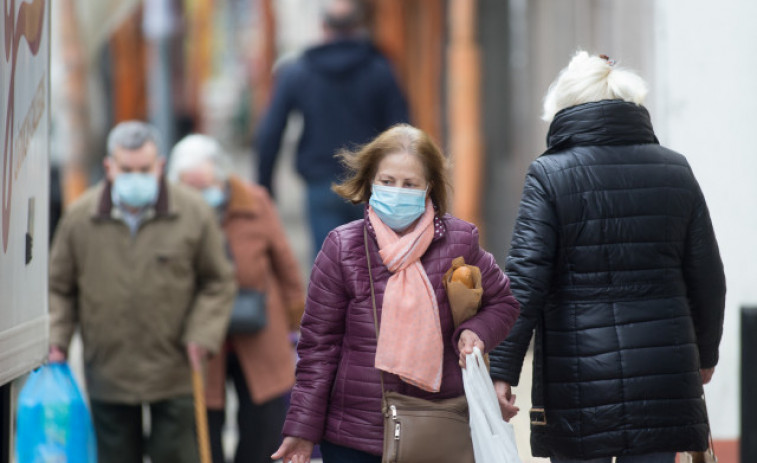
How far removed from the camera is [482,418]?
431cm

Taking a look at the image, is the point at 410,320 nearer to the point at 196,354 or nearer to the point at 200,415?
the point at 196,354

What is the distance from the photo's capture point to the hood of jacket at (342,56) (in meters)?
9.70

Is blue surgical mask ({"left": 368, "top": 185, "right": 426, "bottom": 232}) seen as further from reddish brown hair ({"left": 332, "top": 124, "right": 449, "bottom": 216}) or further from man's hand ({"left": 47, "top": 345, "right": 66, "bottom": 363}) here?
man's hand ({"left": 47, "top": 345, "right": 66, "bottom": 363})

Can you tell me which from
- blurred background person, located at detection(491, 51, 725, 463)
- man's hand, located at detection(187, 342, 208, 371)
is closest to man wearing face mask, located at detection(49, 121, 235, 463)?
man's hand, located at detection(187, 342, 208, 371)

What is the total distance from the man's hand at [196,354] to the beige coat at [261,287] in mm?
581

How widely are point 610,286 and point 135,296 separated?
106 inches

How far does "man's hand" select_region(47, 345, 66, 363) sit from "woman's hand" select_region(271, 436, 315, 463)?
2.31 metres

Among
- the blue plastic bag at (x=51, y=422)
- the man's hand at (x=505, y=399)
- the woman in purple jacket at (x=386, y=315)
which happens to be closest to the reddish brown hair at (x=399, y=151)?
the woman in purple jacket at (x=386, y=315)

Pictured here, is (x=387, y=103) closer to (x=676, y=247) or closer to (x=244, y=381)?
(x=244, y=381)

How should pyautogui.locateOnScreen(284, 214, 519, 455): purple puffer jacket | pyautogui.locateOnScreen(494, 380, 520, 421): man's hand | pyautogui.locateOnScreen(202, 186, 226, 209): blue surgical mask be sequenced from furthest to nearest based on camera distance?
pyautogui.locateOnScreen(202, 186, 226, 209): blue surgical mask → pyautogui.locateOnScreen(494, 380, 520, 421): man's hand → pyautogui.locateOnScreen(284, 214, 519, 455): purple puffer jacket

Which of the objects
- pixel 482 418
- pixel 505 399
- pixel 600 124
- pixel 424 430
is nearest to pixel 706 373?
pixel 505 399

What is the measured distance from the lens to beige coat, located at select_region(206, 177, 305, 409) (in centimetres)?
745

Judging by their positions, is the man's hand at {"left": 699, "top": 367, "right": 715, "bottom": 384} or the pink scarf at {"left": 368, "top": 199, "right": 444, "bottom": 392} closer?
the pink scarf at {"left": 368, "top": 199, "right": 444, "bottom": 392}

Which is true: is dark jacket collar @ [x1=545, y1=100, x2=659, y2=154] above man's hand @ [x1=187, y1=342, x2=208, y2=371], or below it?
above
